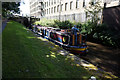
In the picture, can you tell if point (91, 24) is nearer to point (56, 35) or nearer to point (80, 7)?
point (56, 35)

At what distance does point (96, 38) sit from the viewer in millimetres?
11727

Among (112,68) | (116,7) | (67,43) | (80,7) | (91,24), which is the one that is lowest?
(112,68)

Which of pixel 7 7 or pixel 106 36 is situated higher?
pixel 7 7

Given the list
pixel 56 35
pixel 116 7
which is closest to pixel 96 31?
pixel 116 7

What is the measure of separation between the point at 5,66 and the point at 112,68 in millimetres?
5548

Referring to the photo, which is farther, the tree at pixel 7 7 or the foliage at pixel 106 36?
the foliage at pixel 106 36

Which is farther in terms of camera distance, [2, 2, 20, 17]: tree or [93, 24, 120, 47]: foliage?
[93, 24, 120, 47]: foliage

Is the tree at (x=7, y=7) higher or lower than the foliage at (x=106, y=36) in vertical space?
higher

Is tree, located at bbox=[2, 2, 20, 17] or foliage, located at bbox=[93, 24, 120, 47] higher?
tree, located at bbox=[2, 2, 20, 17]

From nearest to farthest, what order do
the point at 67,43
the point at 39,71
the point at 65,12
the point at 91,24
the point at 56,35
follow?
the point at 39,71 < the point at 67,43 < the point at 56,35 < the point at 91,24 < the point at 65,12

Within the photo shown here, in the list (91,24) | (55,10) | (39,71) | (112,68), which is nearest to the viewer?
(39,71)

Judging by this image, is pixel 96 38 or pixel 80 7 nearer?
pixel 96 38

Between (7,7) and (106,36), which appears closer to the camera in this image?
(7,7)

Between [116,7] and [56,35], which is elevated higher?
[116,7]
